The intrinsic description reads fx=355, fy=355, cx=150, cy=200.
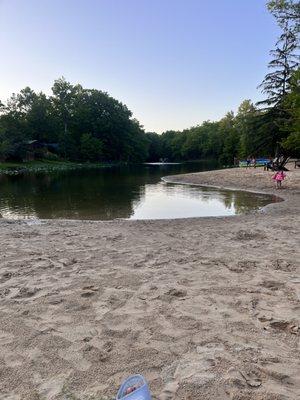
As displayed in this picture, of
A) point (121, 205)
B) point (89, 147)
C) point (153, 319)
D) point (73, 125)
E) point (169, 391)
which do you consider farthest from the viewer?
point (73, 125)

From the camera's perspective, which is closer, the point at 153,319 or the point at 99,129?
the point at 153,319

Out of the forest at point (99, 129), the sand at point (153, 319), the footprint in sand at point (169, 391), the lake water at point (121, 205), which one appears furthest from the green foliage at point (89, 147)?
the footprint in sand at point (169, 391)

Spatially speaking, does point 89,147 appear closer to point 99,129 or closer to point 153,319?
point 99,129

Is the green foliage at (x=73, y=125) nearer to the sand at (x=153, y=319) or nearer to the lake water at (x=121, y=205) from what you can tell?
the lake water at (x=121, y=205)

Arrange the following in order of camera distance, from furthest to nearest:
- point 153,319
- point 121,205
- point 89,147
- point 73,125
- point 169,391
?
point 73,125, point 89,147, point 121,205, point 153,319, point 169,391

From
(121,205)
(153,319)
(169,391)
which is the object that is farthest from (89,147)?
(169,391)

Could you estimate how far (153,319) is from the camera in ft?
→ 15.3

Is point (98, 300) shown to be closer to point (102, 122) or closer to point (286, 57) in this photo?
point (286, 57)

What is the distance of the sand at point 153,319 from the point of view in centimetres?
337

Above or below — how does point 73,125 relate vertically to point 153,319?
above

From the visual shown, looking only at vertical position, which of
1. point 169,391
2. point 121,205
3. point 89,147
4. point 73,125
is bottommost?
point 121,205

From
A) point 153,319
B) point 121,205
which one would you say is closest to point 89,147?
point 121,205

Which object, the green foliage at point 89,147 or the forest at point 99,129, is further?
the green foliage at point 89,147

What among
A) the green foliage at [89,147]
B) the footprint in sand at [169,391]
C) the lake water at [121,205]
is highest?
the green foliage at [89,147]
